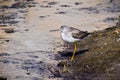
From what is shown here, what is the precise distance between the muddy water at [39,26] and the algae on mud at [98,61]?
573 mm

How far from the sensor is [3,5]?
Result: 57.6 feet

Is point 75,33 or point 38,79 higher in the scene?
point 75,33

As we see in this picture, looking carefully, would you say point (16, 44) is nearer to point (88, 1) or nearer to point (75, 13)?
point (75, 13)

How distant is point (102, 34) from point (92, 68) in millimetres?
2082

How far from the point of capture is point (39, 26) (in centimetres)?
1426

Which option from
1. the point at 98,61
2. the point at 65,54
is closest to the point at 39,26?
the point at 65,54

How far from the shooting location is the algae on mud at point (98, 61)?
9188 millimetres

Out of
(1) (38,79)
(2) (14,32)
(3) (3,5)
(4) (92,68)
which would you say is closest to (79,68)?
(4) (92,68)

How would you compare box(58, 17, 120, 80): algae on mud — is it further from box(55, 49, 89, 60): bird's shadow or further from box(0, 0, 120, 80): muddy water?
box(0, 0, 120, 80): muddy water

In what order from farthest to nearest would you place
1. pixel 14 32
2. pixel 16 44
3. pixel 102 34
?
pixel 14 32, pixel 16 44, pixel 102 34

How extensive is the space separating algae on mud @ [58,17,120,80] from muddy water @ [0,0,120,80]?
57 cm

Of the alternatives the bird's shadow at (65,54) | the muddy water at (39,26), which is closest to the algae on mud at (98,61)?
the bird's shadow at (65,54)

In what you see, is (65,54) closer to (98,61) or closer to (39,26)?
(98,61)

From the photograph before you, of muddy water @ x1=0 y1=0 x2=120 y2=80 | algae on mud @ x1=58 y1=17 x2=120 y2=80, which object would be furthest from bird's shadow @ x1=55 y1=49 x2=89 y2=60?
muddy water @ x1=0 y1=0 x2=120 y2=80
